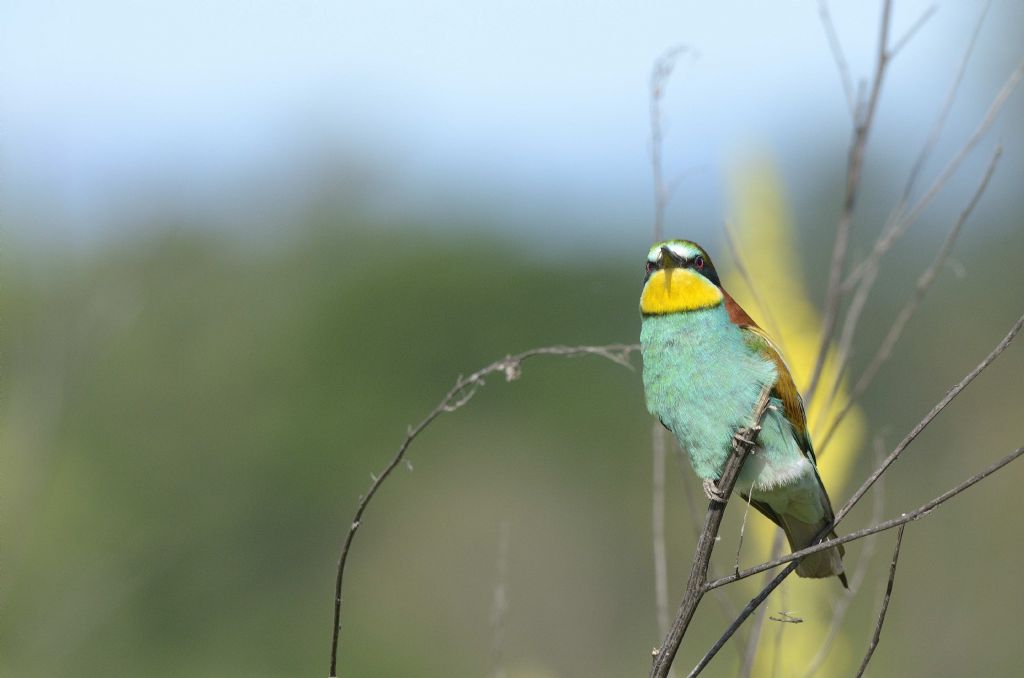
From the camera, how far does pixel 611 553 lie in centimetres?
1060

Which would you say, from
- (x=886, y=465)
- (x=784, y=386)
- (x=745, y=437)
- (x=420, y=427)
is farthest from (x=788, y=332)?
(x=420, y=427)

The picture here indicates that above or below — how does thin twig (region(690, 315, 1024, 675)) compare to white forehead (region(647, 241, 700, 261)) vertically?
below

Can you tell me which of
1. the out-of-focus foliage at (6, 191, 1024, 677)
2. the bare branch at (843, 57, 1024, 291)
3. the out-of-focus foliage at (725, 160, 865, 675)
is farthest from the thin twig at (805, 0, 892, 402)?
the out-of-focus foliage at (6, 191, 1024, 677)

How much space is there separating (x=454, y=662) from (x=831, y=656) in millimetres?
4434

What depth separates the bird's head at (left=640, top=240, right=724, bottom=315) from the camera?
2965 mm

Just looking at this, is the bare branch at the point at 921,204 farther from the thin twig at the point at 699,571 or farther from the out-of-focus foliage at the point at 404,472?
the out-of-focus foliage at the point at 404,472

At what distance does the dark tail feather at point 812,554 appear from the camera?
2.88m

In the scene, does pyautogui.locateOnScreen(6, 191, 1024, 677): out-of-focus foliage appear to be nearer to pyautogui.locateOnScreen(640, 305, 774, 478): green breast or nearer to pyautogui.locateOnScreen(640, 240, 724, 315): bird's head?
pyautogui.locateOnScreen(640, 240, 724, 315): bird's head

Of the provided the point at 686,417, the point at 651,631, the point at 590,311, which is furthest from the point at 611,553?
the point at 686,417

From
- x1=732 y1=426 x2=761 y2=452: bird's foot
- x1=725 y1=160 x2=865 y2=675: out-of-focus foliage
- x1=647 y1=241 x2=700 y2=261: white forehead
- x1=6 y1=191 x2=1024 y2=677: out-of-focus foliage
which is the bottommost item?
x1=6 y1=191 x2=1024 y2=677: out-of-focus foliage

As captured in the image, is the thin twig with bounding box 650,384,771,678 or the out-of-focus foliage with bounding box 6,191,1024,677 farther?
the out-of-focus foliage with bounding box 6,191,1024,677

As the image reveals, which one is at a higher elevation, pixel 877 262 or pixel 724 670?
pixel 877 262

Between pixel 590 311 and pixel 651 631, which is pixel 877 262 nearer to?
pixel 651 631

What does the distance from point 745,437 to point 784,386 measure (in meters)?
0.32
